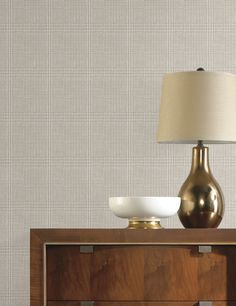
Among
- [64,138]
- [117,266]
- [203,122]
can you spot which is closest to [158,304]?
[117,266]

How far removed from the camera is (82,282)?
2.75 m

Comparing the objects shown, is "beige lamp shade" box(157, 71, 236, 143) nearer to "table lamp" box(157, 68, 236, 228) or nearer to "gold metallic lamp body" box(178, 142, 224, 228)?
"table lamp" box(157, 68, 236, 228)

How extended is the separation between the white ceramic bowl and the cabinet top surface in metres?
0.07

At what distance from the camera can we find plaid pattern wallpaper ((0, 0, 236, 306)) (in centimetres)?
327

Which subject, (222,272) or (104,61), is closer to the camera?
(222,272)

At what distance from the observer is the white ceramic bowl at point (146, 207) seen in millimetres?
2770

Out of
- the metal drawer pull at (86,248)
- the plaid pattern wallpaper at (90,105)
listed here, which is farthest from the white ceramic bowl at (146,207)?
the plaid pattern wallpaper at (90,105)

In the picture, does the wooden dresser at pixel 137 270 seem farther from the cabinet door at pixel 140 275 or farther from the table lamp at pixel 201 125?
the table lamp at pixel 201 125

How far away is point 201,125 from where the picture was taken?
2.88 metres

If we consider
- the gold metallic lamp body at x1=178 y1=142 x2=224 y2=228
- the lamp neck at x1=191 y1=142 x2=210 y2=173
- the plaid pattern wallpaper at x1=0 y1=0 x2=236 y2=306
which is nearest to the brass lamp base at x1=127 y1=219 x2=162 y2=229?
the gold metallic lamp body at x1=178 y1=142 x2=224 y2=228

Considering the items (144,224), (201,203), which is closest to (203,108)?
(201,203)

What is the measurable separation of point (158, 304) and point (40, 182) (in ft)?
2.50

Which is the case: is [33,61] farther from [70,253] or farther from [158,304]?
[158,304]

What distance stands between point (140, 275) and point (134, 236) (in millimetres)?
124
